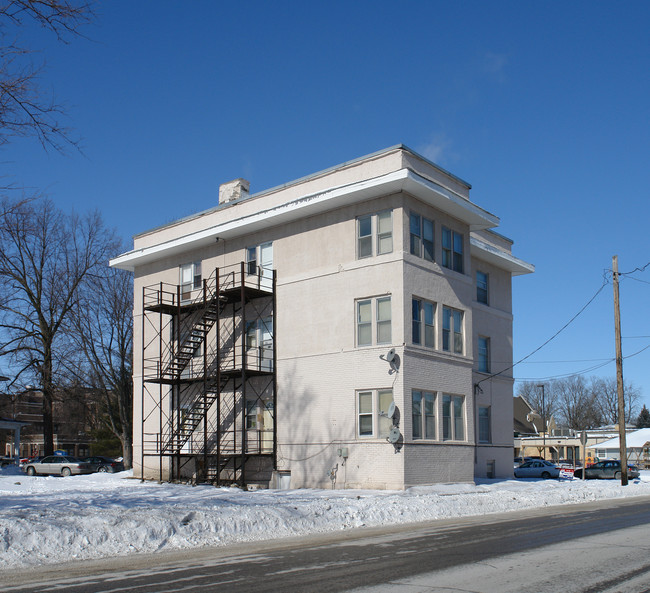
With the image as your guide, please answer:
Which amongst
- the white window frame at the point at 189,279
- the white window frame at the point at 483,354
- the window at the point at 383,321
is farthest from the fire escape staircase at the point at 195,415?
the white window frame at the point at 483,354

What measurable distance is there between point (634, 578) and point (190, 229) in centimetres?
2655

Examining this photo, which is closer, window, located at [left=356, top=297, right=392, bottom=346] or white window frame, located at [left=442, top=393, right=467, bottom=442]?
window, located at [left=356, top=297, right=392, bottom=346]

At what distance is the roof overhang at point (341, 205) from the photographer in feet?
82.4

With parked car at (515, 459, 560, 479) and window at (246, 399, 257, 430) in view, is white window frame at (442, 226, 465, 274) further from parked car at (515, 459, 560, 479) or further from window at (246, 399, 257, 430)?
parked car at (515, 459, 560, 479)

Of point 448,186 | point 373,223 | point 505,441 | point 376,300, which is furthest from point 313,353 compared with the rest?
point 505,441

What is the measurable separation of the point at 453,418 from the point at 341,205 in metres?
8.92

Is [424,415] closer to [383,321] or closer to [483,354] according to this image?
[383,321]

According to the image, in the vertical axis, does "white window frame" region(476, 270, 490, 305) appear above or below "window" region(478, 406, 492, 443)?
above

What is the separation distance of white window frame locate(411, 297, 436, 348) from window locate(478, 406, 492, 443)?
8354mm

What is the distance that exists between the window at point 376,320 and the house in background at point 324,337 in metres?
0.05

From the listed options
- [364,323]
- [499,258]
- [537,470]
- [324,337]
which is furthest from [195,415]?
[537,470]

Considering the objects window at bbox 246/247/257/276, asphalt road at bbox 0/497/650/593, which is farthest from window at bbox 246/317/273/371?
asphalt road at bbox 0/497/650/593

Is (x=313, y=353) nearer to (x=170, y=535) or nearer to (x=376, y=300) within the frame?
(x=376, y=300)

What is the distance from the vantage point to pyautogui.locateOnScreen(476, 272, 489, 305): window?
34344 mm
